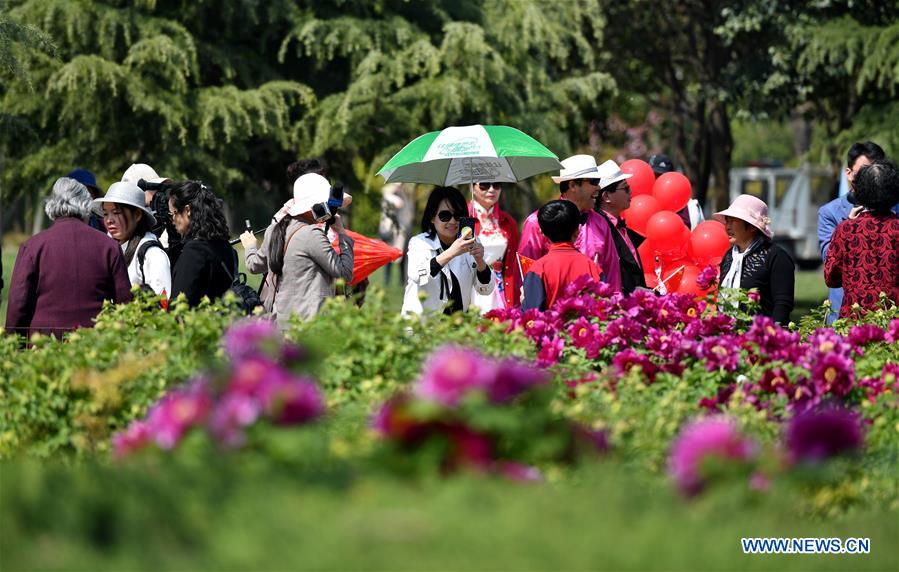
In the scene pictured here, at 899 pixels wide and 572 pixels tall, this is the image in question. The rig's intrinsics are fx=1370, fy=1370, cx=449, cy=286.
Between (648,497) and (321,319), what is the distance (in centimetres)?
231

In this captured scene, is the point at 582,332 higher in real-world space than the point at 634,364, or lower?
higher

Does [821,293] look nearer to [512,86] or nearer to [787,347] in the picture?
[512,86]

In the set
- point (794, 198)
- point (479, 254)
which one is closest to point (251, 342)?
point (479, 254)

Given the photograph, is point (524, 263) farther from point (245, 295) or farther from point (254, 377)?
point (254, 377)

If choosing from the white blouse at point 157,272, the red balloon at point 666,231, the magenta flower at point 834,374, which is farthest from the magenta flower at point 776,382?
the red balloon at point 666,231

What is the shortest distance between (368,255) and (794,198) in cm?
2650

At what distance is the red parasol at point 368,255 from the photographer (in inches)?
365

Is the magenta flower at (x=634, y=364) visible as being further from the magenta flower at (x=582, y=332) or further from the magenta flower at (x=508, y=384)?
the magenta flower at (x=508, y=384)

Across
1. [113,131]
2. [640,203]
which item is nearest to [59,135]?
[113,131]

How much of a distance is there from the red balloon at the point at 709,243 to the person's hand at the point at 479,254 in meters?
2.88

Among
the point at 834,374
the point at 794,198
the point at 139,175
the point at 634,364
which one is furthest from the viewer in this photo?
the point at 794,198

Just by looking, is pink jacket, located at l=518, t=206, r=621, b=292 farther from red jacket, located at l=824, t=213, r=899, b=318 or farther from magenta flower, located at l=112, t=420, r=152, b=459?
magenta flower, located at l=112, t=420, r=152, b=459

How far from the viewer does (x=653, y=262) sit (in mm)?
10156

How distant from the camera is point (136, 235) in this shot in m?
7.88
